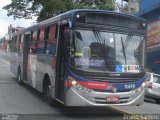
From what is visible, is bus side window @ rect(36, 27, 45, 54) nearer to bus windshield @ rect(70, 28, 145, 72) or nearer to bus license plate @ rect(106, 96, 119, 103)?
bus windshield @ rect(70, 28, 145, 72)

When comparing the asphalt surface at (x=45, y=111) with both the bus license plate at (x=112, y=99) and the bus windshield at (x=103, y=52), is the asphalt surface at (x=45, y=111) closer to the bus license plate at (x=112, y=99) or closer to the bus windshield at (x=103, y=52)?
the bus license plate at (x=112, y=99)

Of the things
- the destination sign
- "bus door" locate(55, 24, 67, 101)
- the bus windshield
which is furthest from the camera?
"bus door" locate(55, 24, 67, 101)

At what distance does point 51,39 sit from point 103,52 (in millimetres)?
2634

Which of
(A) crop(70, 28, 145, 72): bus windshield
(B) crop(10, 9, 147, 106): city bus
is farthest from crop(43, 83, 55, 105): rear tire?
(A) crop(70, 28, 145, 72): bus windshield

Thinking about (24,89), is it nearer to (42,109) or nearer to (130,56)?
(42,109)

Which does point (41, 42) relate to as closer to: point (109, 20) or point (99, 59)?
point (109, 20)

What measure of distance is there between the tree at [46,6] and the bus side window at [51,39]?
68.1 ft

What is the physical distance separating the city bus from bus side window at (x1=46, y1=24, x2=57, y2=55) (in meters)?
0.37

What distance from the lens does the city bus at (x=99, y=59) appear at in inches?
437

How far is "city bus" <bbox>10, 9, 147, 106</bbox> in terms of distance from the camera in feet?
36.4

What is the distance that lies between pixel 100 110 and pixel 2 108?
10.2 feet

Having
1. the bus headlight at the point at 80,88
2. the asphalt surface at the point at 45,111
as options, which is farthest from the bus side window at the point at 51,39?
the bus headlight at the point at 80,88

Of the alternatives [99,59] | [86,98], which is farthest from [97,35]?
[86,98]

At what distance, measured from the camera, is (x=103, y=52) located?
37.2ft
